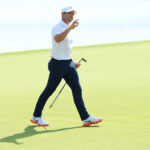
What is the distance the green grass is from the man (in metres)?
0.19

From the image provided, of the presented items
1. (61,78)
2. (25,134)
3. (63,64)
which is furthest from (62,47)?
(25,134)

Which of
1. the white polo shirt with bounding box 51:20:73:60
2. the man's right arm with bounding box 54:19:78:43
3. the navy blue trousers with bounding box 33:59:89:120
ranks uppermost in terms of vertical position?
the man's right arm with bounding box 54:19:78:43

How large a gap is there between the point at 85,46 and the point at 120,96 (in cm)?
1772

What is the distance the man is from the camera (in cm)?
757

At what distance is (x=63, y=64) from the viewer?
7.74 meters

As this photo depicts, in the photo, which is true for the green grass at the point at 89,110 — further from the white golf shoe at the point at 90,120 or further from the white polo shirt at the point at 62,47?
the white polo shirt at the point at 62,47

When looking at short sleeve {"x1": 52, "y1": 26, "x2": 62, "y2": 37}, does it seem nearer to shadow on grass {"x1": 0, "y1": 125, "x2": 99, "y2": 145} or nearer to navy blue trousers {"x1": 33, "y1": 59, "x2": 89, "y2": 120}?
navy blue trousers {"x1": 33, "y1": 59, "x2": 89, "y2": 120}

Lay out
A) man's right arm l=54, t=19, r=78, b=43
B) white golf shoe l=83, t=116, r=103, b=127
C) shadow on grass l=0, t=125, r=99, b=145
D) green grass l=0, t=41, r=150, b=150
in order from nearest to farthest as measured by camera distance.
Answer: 1. green grass l=0, t=41, r=150, b=150
2. shadow on grass l=0, t=125, r=99, b=145
3. man's right arm l=54, t=19, r=78, b=43
4. white golf shoe l=83, t=116, r=103, b=127

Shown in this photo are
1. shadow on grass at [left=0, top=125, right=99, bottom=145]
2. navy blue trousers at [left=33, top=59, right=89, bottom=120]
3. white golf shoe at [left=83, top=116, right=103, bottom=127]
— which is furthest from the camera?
white golf shoe at [left=83, top=116, right=103, bottom=127]

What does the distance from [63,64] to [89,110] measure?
2000 millimetres

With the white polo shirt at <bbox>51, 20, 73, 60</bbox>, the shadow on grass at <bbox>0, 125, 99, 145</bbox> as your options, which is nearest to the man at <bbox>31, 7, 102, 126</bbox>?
the white polo shirt at <bbox>51, 20, 73, 60</bbox>

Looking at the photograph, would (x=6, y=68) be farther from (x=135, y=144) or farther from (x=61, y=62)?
(x=135, y=144)

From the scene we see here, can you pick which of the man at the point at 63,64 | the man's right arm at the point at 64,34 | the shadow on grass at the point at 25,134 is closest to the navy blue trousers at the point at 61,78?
the man at the point at 63,64

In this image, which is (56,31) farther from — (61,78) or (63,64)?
(61,78)
